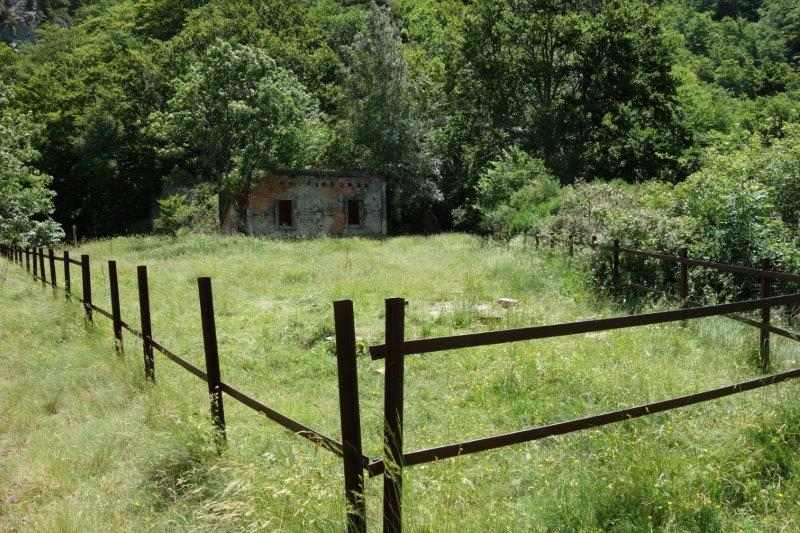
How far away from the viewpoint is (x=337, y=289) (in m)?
12.4

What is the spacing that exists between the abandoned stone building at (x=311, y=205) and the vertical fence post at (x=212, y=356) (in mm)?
24893

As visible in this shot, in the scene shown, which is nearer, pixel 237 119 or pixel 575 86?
pixel 237 119

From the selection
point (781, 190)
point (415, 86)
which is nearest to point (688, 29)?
point (415, 86)

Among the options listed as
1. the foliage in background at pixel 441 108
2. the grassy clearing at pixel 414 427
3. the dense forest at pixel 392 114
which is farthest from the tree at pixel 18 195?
the grassy clearing at pixel 414 427

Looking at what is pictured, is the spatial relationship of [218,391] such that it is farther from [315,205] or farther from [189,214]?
[189,214]

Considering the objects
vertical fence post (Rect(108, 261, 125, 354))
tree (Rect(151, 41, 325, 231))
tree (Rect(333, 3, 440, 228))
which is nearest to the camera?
vertical fence post (Rect(108, 261, 125, 354))

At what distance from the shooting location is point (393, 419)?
2.68m

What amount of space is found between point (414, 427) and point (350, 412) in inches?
109

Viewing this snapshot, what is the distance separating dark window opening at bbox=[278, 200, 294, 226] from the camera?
96.1 ft

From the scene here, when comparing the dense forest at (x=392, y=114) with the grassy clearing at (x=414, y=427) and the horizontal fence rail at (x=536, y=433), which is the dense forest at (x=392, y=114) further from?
the horizontal fence rail at (x=536, y=433)

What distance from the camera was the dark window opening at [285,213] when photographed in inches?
1153

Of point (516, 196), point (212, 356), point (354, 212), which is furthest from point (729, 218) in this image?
point (354, 212)

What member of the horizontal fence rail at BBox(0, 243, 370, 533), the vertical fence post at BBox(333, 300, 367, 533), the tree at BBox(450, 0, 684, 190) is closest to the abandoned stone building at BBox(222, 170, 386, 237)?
the tree at BBox(450, 0, 684, 190)

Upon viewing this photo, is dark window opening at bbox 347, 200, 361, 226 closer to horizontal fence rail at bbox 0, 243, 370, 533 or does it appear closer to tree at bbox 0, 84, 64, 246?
tree at bbox 0, 84, 64, 246
